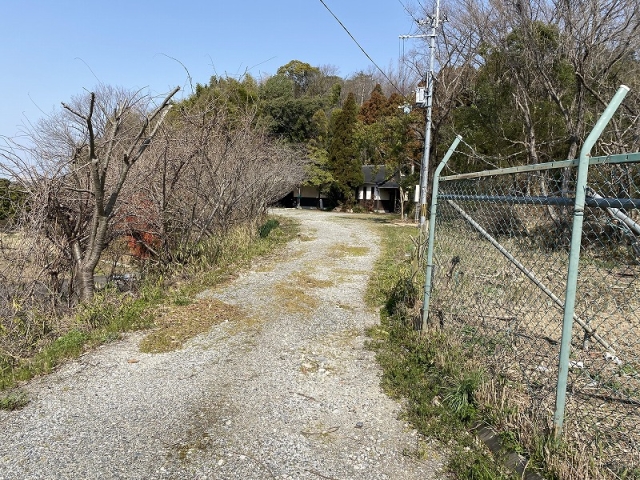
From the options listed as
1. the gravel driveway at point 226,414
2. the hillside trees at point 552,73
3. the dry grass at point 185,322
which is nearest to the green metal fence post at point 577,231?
the gravel driveway at point 226,414

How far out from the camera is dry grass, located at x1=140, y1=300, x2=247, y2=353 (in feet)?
15.6

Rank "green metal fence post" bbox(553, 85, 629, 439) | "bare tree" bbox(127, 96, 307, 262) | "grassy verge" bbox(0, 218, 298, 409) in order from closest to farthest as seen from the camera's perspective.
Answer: "green metal fence post" bbox(553, 85, 629, 439) < "grassy verge" bbox(0, 218, 298, 409) < "bare tree" bbox(127, 96, 307, 262)

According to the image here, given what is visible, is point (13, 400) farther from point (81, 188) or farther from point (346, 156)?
point (346, 156)

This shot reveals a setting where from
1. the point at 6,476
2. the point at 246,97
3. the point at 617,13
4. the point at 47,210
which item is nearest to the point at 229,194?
the point at 246,97

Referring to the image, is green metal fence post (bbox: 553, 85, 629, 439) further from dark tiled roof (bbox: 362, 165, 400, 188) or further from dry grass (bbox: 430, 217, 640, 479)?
dark tiled roof (bbox: 362, 165, 400, 188)

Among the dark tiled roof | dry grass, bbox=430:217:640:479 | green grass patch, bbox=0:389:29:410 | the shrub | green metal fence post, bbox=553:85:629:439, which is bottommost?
green grass patch, bbox=0:389:29:410

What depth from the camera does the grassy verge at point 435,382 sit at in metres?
2.75

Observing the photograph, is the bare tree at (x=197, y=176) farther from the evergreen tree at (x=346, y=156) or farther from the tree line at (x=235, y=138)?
the evergreen tree at (x=346, y=156)

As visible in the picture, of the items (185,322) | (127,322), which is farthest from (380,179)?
(127,322)

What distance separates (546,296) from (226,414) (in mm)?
3071

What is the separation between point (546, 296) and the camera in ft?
13.5

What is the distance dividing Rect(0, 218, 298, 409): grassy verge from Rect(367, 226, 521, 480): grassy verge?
2.25 metres

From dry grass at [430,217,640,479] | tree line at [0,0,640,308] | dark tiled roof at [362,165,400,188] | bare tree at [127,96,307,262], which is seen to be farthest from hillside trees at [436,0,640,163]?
dark tiled roof at [362,165,400,188]

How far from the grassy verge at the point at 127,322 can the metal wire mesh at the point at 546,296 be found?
115 inches
